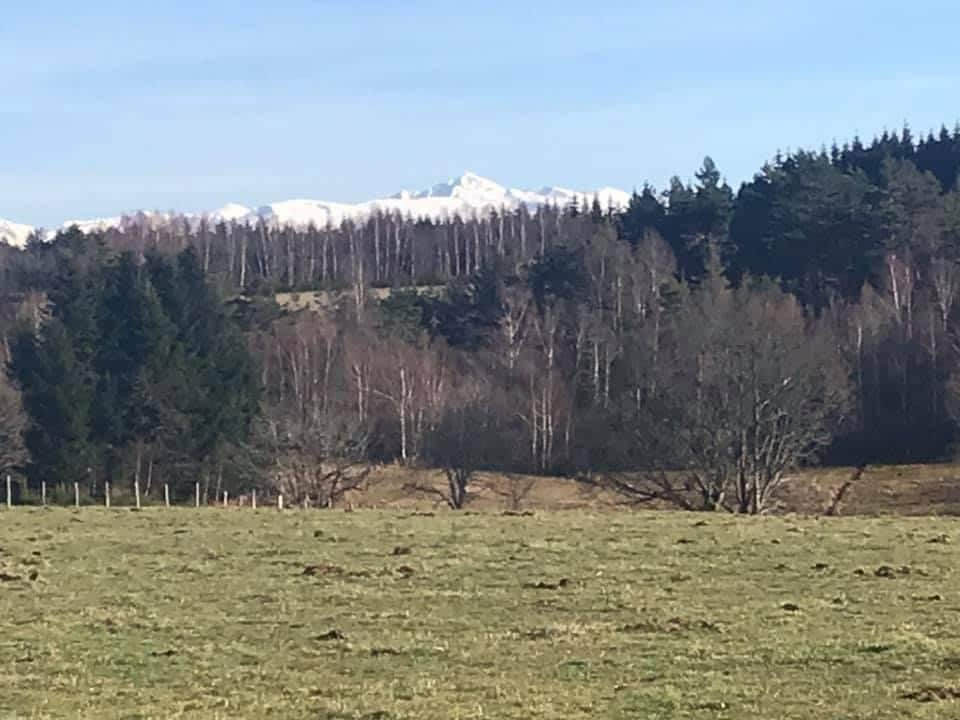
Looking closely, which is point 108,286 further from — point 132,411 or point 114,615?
point 114,615

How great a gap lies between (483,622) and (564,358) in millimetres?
66531

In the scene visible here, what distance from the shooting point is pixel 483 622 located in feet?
57.7

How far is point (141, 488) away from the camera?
208 ft

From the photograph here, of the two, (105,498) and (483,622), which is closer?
(483,622)

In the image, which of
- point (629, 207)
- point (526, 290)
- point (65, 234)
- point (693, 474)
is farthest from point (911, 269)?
point (65, 234)

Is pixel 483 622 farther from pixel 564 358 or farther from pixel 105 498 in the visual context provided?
pixel 564 358

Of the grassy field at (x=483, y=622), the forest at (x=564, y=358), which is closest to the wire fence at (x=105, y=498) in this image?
the forest at (x=564, y=358)

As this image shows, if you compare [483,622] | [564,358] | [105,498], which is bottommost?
[105,498]

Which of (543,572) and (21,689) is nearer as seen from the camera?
(21,689)

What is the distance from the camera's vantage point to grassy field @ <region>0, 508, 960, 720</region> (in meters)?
12.8

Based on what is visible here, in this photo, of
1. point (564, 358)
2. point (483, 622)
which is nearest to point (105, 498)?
point (564, 358)

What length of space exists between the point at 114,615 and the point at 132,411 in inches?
1964

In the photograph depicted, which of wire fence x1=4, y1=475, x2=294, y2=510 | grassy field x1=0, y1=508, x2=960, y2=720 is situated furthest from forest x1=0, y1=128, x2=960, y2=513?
grassy field x1=0, y1=508, x2=960, y2=720

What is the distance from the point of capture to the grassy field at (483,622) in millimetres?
12836
